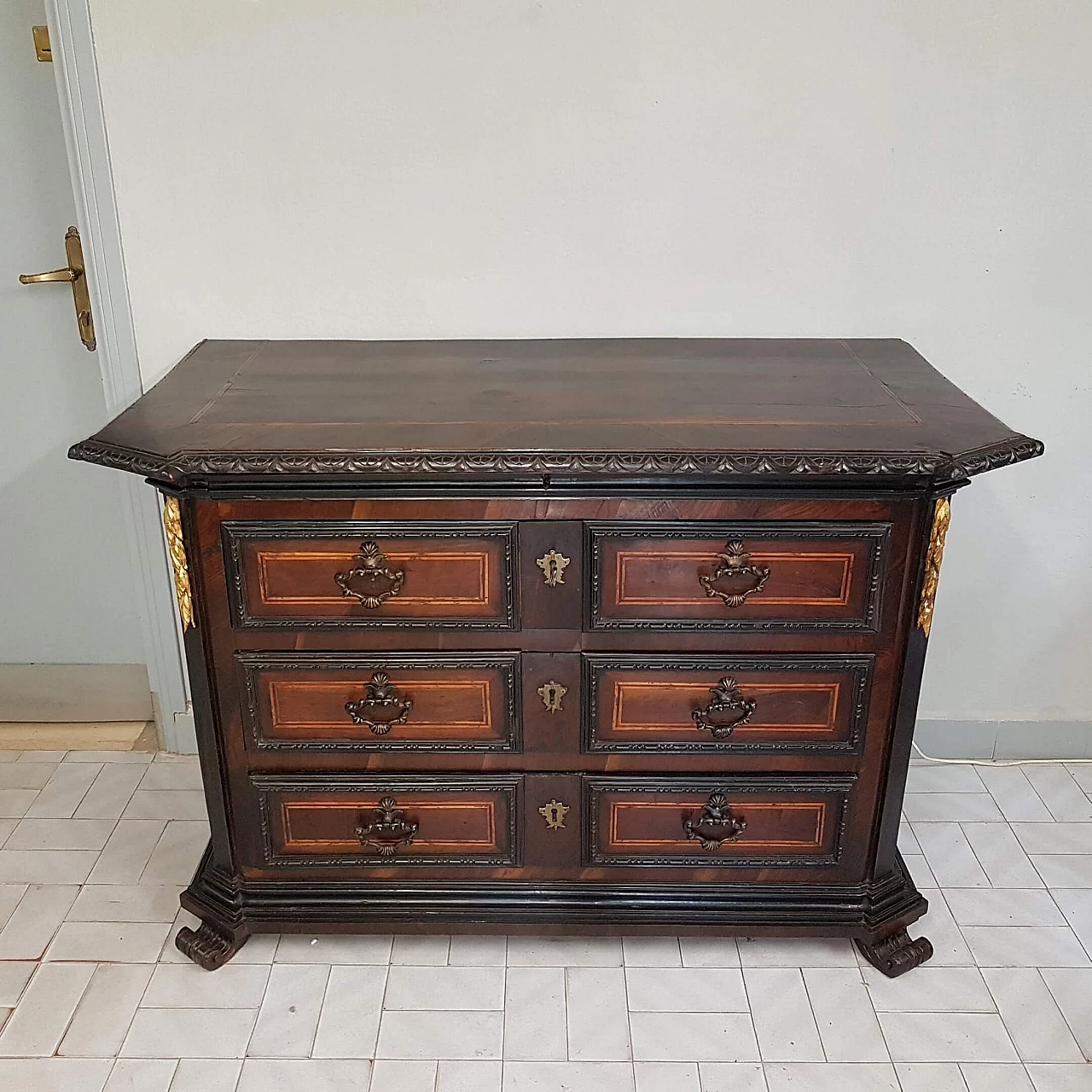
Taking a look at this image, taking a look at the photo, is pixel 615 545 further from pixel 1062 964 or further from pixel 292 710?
pixel 1062 964

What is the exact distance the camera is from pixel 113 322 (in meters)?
2.17

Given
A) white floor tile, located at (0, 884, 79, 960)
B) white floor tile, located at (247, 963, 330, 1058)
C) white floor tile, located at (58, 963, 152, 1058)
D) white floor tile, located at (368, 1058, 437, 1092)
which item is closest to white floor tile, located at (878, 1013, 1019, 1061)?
white floor tile, located at (368, 1058, 437, 1092)

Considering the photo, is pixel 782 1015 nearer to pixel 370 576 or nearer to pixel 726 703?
pixel 726 703

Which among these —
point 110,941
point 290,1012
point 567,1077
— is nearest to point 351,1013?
point 290,1012

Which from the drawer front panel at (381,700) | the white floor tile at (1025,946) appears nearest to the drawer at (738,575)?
the drawer front panel at (381,700)

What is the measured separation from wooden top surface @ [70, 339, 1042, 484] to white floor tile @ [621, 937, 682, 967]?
0.94 metres

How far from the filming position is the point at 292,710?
182cm

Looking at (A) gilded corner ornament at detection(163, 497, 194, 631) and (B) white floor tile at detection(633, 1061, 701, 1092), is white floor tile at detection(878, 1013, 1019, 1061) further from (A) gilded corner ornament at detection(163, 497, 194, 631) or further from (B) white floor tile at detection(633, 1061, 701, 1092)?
(A) gilded corner ornament at detection(163, 497, 194, 631)

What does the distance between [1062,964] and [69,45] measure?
2446 millimetres

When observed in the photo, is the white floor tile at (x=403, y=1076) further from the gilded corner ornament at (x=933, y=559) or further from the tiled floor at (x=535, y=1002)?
the gilded corner ornament at (x=933, y=559)

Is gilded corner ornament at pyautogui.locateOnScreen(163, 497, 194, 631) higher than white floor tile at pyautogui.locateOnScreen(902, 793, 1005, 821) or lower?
higher

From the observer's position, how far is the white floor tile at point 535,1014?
1799 mm

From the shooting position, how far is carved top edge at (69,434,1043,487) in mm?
1570

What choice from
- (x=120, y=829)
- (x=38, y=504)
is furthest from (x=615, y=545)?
(x=38, y=504)
